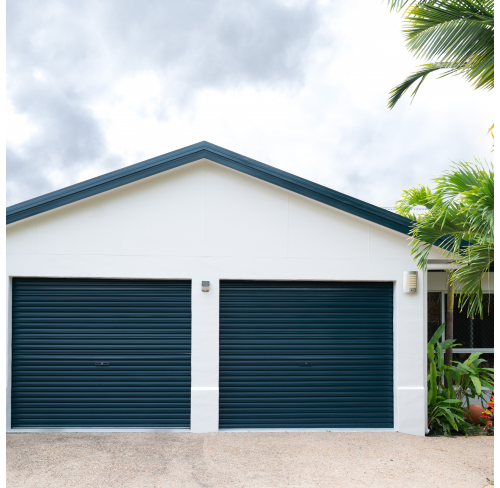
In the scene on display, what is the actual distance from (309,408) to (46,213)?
5.48 metres

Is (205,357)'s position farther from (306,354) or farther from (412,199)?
(412,199)

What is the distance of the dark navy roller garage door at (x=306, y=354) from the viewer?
662 cm

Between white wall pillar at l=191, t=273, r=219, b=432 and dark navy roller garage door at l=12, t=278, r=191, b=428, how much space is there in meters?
0.19

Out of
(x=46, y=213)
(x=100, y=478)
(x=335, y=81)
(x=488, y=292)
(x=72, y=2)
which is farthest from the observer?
(x=335, y=81)

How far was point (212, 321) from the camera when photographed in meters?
6.52

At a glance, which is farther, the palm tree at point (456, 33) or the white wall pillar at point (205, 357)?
the white wall pillar at point (205, 357)

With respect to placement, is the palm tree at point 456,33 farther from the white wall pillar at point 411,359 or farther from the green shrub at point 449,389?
the green shrub at point 449,389

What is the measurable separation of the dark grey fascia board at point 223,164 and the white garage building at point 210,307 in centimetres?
2

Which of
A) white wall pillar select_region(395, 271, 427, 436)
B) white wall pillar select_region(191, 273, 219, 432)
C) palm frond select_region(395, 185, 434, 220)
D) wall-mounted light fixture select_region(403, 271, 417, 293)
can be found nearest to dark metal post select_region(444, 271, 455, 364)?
white wall pillar select_region(395, 271, 427, 436)

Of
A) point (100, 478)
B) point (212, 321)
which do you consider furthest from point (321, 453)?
point (100, 478)

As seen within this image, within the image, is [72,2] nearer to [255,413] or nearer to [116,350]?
[116,350]

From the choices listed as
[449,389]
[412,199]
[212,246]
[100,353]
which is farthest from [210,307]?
[412,199]

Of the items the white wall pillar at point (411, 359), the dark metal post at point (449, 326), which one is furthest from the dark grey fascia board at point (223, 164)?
the dark metal post at point (449, 326)

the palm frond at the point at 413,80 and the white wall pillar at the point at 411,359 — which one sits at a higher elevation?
the palm frond at the point at 413,80
